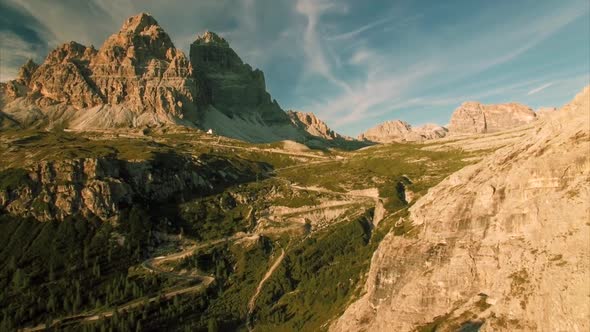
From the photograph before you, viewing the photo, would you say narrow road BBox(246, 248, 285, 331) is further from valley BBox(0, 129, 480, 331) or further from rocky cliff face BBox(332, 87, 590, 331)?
rocky cliff face BBox(332, 87, 590, 331)

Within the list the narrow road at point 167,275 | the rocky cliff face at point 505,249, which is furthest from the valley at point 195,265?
the rocky cliff face at point 505,249

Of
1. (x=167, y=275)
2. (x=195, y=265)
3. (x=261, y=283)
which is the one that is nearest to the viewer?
(x=167, y=275)

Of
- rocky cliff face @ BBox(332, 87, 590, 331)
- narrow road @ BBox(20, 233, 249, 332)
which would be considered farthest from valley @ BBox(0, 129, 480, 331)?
rocky cliff face @ BBox(332, 87, 590, 331)

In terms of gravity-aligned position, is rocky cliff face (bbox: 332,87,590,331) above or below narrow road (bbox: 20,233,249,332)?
above

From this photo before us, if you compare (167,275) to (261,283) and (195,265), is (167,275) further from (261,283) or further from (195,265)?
(261,283)

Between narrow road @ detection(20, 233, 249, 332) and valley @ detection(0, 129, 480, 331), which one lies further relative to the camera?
valley @ detection(0, 129, 480, 331)

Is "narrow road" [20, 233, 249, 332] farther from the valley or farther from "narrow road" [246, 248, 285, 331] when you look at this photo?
"narrow road" [246, 248, 285, 331]

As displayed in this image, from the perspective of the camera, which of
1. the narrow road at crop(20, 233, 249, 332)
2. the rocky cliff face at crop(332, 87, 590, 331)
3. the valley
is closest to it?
the rocky cliff face at crop(332, 87, 590, 331)

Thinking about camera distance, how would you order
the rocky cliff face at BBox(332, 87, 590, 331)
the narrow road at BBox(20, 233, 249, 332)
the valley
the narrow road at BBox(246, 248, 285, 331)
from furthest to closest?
1. the narrow road at BBox(246, 248, 285, 331)
2. the valley
3. the narrow road at BBox(20, 233, 249, 332)
4. the rocky cliff face at BBox(332, 87, 590, 331)

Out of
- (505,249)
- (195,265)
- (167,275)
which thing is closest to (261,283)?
(195,265)
